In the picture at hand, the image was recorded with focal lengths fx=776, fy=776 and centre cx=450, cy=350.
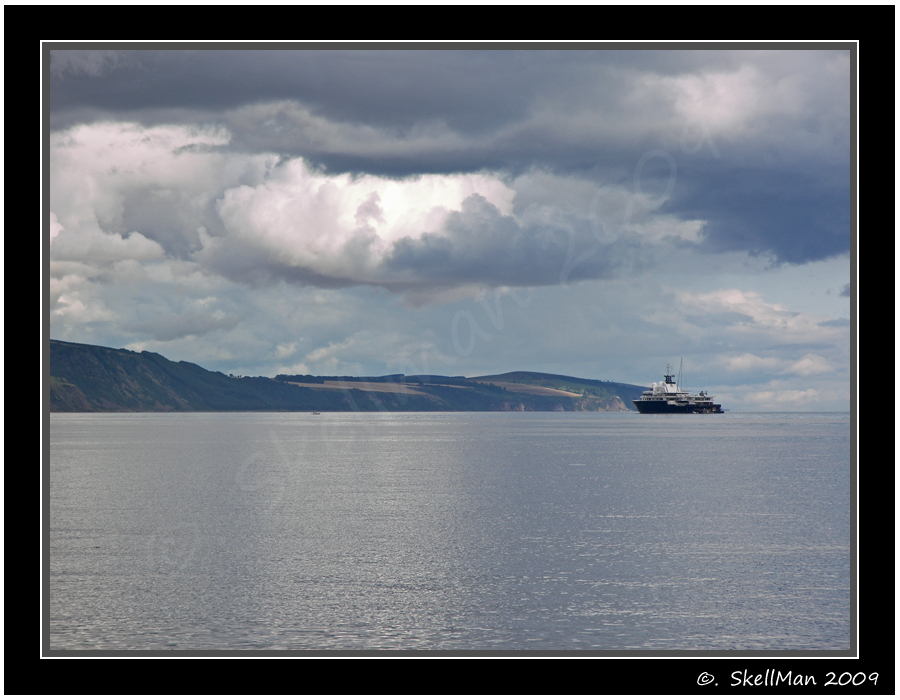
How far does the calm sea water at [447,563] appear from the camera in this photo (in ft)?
76.0

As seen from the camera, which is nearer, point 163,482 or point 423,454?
point 163,482

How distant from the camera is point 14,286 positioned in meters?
11.1

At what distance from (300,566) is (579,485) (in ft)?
126

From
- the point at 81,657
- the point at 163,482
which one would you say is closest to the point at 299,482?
the point at 163,482

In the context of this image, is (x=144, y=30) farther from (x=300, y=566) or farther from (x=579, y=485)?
(x=579, y=485)

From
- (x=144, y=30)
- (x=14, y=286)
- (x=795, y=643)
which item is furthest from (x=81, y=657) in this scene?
(x=795, y=643)

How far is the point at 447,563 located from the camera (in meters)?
33.1

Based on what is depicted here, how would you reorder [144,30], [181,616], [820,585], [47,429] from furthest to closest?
[820,585]
[181,616]
[144,30]
[47,429]

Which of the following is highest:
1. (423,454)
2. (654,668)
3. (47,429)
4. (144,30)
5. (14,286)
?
(144,30)

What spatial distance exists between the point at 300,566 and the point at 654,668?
2341cm

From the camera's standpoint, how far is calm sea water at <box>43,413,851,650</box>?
23.2 meters

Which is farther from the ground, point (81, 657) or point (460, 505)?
point (81, 657)

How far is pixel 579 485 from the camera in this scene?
218 ft

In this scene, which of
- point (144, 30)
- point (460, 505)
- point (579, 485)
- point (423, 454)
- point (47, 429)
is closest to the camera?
point (47, 429)
